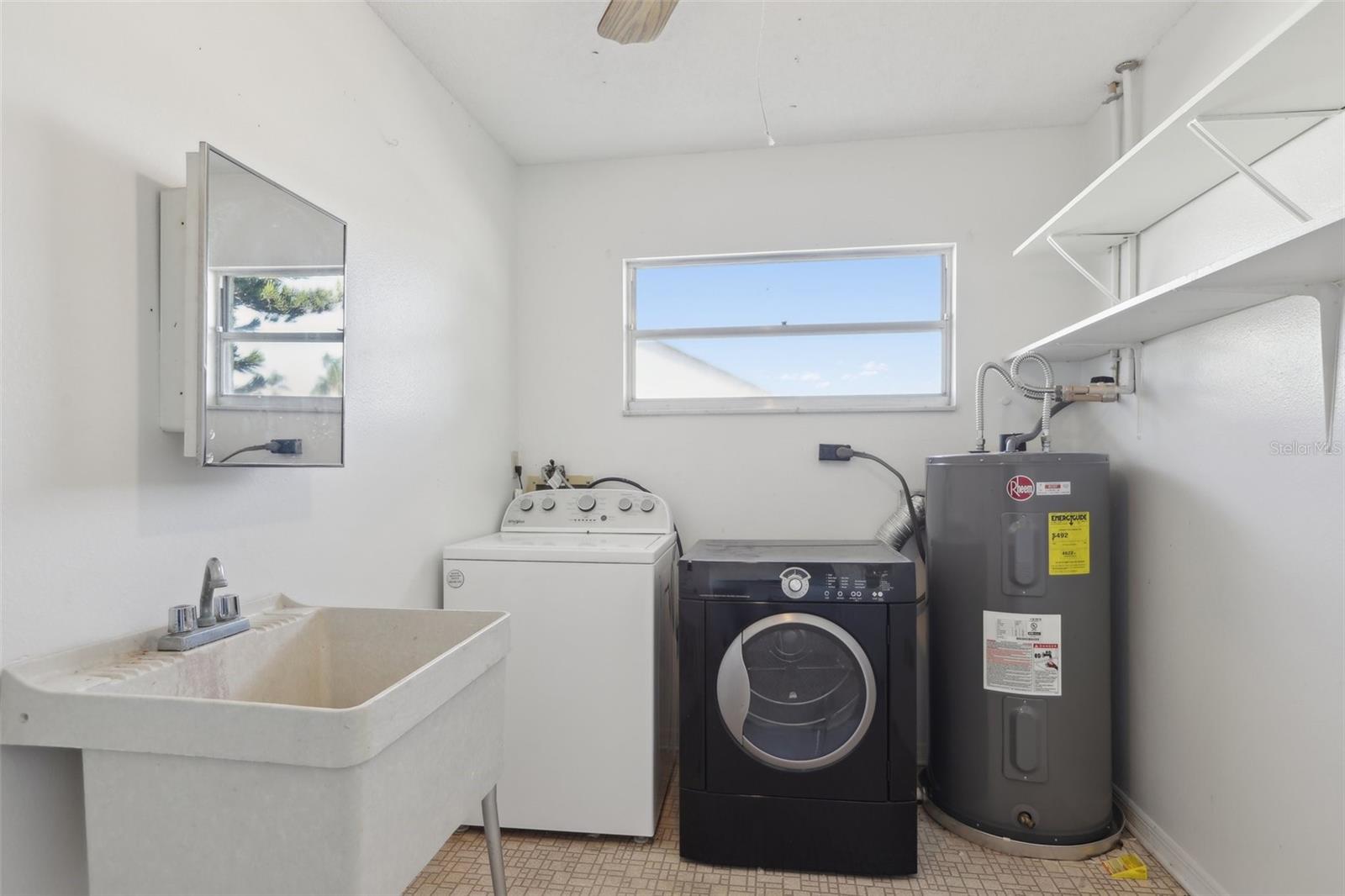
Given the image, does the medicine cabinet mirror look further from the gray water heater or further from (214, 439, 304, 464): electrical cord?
the gray water heater

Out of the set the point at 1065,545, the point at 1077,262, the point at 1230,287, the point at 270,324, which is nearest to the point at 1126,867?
the point at 1065,545

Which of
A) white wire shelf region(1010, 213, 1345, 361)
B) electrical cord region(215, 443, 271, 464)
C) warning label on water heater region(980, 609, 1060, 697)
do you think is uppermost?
white wire shelf region(1010, 213, 1345, 361)

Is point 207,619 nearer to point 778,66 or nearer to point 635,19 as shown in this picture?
point 635,19

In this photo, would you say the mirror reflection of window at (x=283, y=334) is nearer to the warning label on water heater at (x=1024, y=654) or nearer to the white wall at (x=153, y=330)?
the white wall at (x=153, y=330)

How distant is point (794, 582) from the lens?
6.13 ft

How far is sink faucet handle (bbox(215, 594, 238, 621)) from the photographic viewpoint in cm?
117

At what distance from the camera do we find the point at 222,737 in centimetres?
84

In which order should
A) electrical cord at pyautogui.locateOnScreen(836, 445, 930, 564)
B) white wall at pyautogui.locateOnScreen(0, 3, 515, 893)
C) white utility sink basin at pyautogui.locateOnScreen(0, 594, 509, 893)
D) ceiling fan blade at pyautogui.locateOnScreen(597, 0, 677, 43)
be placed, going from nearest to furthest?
1. white utility sink basin at pyautogui.locateOnScreen(0, 594, 509, 893)
2. white wall at pyautogui.locateOnScreen(0, 3, 515, 893)
3. ceiling fan blade at pyautogui.locateOnScreen(597, 0, 677, 43)
4. electrical cord at pyautogui.locateOnScreen(836, 445, 930, 564)

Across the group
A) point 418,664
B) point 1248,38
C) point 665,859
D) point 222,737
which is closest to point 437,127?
point 418,664

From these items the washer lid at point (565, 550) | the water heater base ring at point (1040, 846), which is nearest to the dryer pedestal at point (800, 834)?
the water heater base ring at point (1040, 846)

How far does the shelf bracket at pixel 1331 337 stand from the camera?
131 cm

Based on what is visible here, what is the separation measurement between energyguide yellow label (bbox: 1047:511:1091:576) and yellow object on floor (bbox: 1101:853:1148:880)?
83 centimetres

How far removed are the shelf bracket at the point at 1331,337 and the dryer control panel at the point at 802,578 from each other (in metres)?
0.94

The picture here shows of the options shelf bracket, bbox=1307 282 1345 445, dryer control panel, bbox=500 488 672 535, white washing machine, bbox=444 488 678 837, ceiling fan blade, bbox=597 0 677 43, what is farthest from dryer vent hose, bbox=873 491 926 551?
ceiling fan blade, bbox=597 0 677 43
